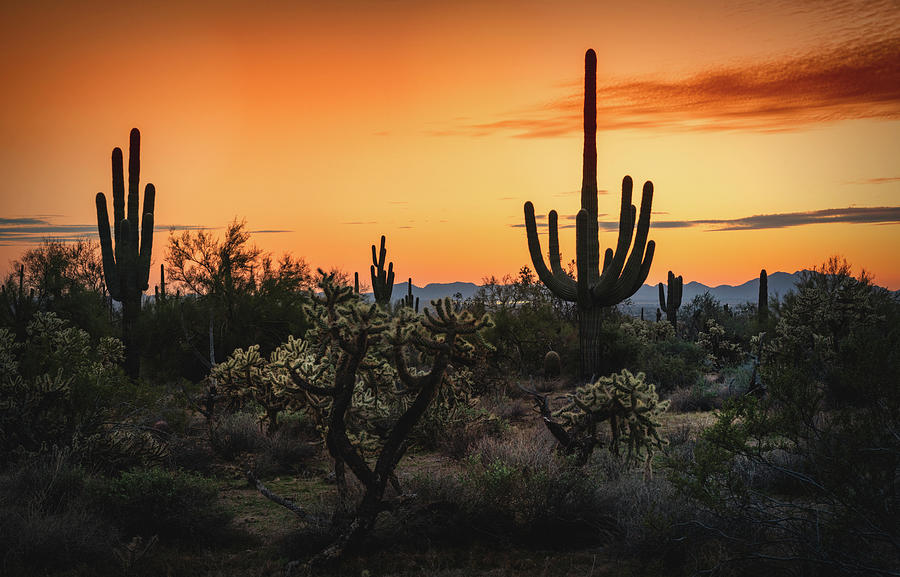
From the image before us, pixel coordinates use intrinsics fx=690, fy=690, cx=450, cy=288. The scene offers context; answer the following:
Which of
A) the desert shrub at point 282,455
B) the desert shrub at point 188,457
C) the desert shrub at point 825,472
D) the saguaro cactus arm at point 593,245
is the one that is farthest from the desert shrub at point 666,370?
the desert shrub at point 188,457

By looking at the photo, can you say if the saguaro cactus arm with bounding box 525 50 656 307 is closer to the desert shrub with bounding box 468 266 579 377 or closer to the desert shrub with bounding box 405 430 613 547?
the desert shrub with bounding box 468 266 579 377

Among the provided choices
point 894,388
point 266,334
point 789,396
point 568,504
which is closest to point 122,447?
point 568,504

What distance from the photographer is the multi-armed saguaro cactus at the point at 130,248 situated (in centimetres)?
2189

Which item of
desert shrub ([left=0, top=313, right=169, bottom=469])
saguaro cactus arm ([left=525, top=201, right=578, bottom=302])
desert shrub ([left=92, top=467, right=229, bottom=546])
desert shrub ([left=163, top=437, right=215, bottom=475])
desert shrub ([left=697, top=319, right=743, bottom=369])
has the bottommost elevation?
desert shrub ([left=697, top=319, right=743, bottom=369])

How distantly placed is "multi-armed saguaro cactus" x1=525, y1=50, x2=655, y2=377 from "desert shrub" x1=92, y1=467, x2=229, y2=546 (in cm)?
1299

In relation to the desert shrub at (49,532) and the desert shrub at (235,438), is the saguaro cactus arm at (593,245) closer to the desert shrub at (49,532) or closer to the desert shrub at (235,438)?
the desert shrub at (235,438)

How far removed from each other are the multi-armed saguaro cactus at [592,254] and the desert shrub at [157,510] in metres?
13.0

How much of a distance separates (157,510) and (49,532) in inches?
44.9

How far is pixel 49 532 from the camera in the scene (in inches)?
273

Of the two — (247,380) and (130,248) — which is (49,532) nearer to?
(247,380)

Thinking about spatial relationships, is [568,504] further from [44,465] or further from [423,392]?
[44,465]

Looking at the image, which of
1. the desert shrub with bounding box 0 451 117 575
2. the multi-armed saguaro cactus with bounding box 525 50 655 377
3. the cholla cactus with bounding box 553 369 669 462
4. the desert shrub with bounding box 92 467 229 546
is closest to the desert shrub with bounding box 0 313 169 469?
the desert shrub with bounding box 0 451 117 575

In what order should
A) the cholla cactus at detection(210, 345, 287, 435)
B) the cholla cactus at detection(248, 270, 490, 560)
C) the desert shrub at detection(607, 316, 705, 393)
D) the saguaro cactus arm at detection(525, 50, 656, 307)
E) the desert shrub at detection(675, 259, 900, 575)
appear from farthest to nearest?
1. the desert shrub at detection(607, 316, 705, 393)
2. the saguaro cactus arm at detection(525, 50, 656, 307)
3. the cholla cactus at detection(210, 345, 287, 435)
4. the cholla cactus at detection(248, 270, 490, 560)
5. the desert shrub at detection(675, 259, 900, 575)

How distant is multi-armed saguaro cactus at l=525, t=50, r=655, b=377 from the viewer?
60.7 ft
